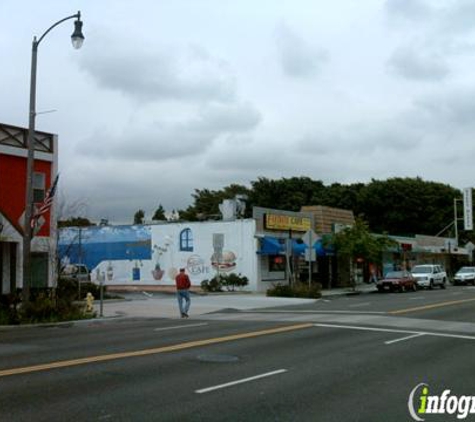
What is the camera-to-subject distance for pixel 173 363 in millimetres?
11609

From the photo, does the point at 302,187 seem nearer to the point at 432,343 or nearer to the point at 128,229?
the point at 128,229

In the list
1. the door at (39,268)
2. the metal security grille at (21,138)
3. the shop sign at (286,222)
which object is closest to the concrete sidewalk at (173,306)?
the door at (39,268)

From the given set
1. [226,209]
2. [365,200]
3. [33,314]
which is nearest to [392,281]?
[226,209]

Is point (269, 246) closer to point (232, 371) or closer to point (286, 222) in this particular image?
point (286, 222)

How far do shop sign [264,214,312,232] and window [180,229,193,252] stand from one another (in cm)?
561

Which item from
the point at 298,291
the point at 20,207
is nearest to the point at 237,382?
the point at 20,207

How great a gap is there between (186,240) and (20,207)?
19945 mm

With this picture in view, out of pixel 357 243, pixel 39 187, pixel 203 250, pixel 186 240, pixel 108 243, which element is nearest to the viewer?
pixel 39 187

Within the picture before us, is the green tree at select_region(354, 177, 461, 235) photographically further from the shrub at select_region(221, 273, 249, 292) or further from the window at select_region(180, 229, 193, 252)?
the shrub at select_region(221, 273, 249, 292)

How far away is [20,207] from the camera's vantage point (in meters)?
26.2

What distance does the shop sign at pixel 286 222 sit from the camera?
1695 inches

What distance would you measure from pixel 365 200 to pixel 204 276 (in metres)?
51.6

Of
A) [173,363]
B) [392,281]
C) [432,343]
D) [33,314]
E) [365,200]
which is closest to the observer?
[173,363]

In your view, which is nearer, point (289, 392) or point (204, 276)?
point (289, 392)
